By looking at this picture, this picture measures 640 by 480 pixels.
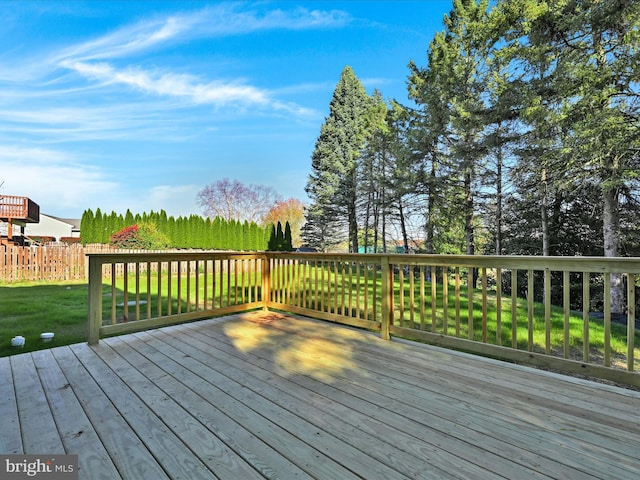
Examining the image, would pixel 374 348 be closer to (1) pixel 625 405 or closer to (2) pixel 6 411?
(1) pixel 625 405

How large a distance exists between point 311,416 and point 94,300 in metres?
2.59

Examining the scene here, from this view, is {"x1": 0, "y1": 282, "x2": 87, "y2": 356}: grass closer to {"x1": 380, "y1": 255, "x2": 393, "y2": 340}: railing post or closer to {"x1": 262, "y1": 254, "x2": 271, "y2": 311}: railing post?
{"x1": 262, "y1": 254, "x2": 271, "y2": 311}: railing post

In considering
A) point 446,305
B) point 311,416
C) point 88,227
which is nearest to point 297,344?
point 311,416

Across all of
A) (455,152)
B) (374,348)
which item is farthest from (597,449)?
(455,152)

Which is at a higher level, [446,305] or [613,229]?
[613,229]

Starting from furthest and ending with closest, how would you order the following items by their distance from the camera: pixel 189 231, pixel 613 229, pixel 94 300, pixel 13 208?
pixel 189 231 → pixel 13 208 → pixel 613 229 → pixel 94 300

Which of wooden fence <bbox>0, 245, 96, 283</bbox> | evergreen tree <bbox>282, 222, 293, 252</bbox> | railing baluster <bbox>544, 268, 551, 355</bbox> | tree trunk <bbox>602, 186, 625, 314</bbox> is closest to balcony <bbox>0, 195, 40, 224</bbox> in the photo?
wooden fence <bbox>0, 245, 96, 283</bbox>

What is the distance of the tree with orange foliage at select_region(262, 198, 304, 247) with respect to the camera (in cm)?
2641

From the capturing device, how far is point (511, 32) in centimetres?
838

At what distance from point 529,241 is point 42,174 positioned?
18.3m

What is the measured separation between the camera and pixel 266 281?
4699mm

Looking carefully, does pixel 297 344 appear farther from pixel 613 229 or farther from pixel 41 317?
pixel 613 229

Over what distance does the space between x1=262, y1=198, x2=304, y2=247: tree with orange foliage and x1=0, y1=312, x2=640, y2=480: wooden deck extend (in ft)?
77.9

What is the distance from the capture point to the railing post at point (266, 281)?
182 inches
